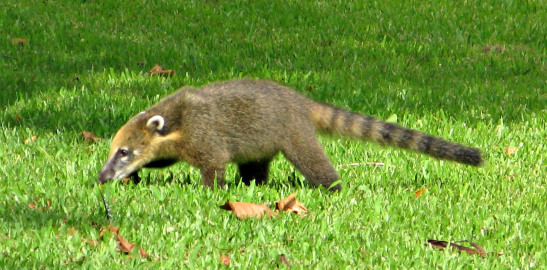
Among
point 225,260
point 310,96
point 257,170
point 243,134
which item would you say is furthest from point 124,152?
point 310,96

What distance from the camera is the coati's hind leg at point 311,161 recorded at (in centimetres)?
629

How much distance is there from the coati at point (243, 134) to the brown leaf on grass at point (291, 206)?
418 mm

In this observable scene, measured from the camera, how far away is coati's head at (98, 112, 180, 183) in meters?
6.41

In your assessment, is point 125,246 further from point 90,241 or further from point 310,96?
point 310,96

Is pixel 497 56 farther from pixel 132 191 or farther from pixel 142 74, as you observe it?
pixel 132 191

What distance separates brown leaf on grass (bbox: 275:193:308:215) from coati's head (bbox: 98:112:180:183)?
105cm

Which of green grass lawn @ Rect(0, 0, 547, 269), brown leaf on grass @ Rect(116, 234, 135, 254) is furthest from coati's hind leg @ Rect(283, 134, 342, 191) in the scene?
brown leaf on grass @ Rect(116, 234, 135, 254)

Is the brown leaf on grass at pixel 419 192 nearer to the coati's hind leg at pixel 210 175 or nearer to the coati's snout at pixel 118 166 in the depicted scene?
the coati's hind leg at pixel 210 175

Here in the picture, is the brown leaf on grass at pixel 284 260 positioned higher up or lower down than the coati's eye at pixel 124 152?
higher up

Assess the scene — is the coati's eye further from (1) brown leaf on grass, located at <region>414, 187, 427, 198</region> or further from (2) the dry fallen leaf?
(2) the dry fallen leaf

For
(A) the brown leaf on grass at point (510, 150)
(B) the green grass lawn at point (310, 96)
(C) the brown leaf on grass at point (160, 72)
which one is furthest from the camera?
(C) the brown leaf on grass at point (160, 72)

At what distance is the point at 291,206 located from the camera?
232 inches

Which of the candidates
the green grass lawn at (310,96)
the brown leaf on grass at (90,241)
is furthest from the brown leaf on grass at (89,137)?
the brown leaf on grass at (90,241)

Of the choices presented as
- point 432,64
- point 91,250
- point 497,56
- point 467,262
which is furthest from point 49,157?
point 497,56
